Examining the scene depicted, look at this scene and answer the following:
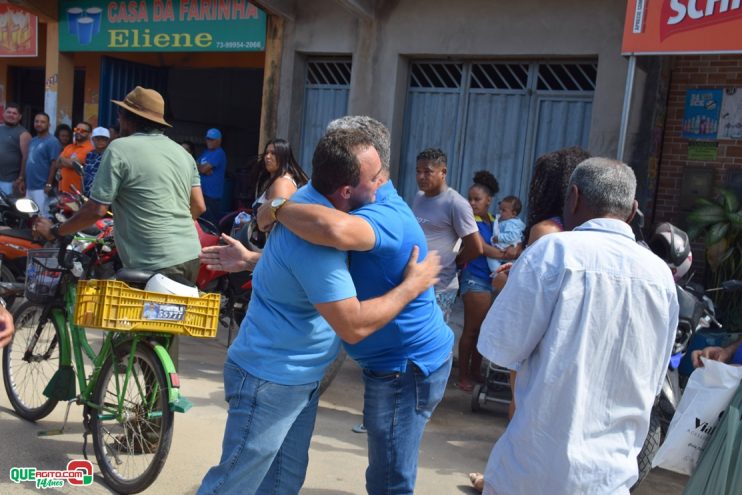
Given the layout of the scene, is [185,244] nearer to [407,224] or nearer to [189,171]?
[189,171]

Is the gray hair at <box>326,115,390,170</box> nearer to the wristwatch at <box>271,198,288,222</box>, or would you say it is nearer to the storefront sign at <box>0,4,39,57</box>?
the wristwatch at <box>271,198,288,222</box>

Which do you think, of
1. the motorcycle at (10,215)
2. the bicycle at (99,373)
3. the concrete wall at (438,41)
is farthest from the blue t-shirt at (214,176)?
the bicycle at (99,373)

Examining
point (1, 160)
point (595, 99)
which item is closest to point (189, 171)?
point (595, 99)

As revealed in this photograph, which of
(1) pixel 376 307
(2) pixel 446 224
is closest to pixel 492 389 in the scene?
(2) pixel 446 224

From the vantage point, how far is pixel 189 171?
4480 mm

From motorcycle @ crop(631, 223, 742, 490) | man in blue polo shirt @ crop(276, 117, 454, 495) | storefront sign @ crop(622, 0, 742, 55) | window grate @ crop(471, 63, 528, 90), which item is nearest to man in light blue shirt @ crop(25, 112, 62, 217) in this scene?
window grate @ crop(471, 63, 528, 90)

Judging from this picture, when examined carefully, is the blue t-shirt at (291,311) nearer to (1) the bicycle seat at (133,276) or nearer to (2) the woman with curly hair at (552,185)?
(2) the woman with curly hair at (552,185)

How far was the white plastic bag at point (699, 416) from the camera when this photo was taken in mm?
2977

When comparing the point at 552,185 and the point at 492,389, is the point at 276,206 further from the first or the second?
the point at 492,389

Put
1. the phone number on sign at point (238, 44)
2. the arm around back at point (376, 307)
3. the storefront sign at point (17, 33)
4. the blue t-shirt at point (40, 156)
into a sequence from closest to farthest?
the arm around back at point (376, 307), the phone number on sign at point (238, 44), the blue t-shirt at point (40, 156), the storefront sign at point (17, 33)

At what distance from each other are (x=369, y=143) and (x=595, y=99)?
5.43 m

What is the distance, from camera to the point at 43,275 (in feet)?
14.0

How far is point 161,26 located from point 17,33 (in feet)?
12.8

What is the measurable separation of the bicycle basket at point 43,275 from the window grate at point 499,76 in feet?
17.9
